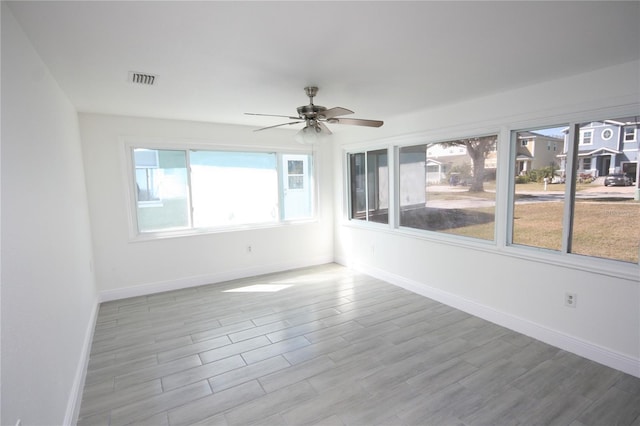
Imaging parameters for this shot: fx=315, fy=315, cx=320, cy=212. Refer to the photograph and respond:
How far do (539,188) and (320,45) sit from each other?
8.15ft

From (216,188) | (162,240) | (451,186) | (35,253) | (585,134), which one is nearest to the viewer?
(35,253)

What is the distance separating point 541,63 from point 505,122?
841 millimetres

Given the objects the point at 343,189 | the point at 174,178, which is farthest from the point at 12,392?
the point at 343,189

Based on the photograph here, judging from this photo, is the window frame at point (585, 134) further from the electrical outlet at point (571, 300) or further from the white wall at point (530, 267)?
the electrical outlet at point (571, 300)

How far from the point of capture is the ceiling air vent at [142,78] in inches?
97.0

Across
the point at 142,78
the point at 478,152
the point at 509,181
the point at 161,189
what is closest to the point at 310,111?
the point at 142,78

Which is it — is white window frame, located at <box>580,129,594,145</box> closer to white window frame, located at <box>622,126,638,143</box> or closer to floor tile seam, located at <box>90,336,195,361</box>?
white window frame, located at <box>622,126,638,143</box>

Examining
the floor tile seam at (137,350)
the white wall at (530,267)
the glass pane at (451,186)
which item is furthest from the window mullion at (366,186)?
the floor tile seam at (137,350)

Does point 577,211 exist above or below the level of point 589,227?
above

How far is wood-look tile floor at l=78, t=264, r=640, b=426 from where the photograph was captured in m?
2.09

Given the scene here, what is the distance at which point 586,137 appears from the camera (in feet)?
8.85

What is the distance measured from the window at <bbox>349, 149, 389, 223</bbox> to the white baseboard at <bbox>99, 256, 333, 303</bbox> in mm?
1195

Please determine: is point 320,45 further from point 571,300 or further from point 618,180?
point 571,300

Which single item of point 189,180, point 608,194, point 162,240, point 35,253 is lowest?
point 162,240
